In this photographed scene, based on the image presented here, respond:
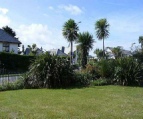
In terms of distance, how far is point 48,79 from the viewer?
14930 mm

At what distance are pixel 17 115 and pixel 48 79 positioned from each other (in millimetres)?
7408

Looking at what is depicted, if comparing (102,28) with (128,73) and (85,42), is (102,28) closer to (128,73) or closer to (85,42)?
(85,42)

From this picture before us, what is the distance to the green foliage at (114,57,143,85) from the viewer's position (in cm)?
1648

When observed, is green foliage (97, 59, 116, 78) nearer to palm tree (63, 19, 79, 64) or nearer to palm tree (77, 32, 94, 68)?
palm tree (77, 32, 94, 68)

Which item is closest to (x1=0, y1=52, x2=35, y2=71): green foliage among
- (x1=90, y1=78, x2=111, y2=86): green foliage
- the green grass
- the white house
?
the white house

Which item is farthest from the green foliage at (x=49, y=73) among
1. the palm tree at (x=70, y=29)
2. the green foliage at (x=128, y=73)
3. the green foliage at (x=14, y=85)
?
the palm tree at (x=70, y=29)

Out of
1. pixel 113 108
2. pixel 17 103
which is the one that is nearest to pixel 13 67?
pixel 17 103

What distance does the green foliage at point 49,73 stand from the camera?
15.0 meters

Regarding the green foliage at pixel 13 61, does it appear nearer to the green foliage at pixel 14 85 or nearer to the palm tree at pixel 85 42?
the palm tree at pixel 85 42

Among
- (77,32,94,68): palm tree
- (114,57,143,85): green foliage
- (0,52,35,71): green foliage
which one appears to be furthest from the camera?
(0,52,35,71): green foliage

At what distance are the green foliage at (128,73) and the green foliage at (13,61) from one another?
15390mm

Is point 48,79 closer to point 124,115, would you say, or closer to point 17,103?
point 17,103

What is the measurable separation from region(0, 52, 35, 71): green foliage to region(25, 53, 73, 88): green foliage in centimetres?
1433

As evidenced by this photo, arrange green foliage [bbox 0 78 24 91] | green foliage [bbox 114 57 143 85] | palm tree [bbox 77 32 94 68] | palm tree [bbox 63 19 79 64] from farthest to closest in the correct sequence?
palm tree [bbox 63 19 79 64], palm tree [bbox 77 32 94 68], green foliage [bbox 114 57 143 85], green foliage [bbox 0 78 24 91]
